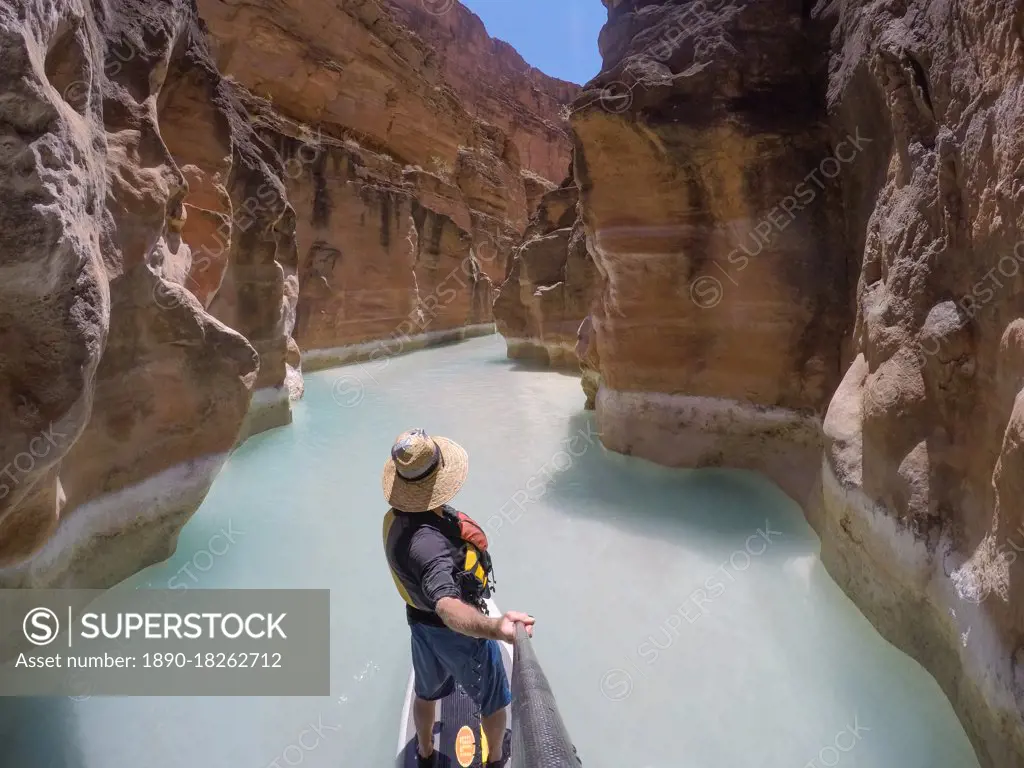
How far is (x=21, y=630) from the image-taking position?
2893 mm

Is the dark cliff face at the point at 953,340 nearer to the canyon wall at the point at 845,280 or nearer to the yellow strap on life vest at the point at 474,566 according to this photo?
the canyon wall at the point at 845,280

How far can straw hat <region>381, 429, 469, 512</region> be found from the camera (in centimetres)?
202

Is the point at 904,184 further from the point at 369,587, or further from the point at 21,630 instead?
the point at 21,630

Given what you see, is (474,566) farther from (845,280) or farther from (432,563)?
(845,280)

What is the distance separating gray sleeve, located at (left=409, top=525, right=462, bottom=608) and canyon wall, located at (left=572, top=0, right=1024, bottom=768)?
1971 mm

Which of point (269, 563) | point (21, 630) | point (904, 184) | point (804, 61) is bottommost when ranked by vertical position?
point (269, 563)

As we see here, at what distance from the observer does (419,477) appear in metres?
2.03

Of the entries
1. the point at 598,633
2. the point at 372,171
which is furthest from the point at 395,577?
the point at 372,171

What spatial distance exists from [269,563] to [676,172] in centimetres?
498

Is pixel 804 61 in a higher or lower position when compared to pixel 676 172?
higher

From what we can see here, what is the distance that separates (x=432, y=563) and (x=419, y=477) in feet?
0.94

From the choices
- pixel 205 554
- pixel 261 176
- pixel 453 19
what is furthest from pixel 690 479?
pixel 453 19
